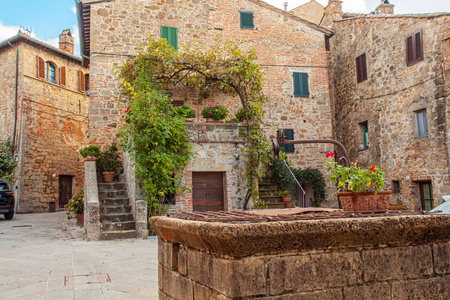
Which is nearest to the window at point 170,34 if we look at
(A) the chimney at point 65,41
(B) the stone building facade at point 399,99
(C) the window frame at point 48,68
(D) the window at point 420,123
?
(B) the stone building facade at point 399,99

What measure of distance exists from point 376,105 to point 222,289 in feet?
47.7

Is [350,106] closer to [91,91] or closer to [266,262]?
[91,91]

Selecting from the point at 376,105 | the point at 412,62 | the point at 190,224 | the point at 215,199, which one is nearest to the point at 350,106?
the point at 376,105

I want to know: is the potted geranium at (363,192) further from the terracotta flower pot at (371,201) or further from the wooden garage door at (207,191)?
the wooden garage door at (207,191)

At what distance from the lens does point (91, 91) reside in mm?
13352

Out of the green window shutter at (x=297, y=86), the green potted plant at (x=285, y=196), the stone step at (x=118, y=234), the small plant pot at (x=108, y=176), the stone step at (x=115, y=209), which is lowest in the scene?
the stone step at (x=118, y=234)

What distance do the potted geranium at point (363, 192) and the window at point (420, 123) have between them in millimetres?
11383

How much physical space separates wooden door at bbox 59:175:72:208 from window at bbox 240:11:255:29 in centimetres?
1303

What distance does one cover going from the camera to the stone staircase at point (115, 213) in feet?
29.9

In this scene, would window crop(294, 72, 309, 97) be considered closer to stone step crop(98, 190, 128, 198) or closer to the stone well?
stone step crop(98, 190, 128, 198)

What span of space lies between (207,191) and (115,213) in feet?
8.33

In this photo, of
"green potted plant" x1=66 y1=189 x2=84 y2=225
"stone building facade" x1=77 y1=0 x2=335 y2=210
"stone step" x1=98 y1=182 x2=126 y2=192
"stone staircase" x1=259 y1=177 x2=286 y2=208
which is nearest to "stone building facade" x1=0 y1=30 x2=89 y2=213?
"stone building facade" x1=77 y1=0 x2=335 y2=210

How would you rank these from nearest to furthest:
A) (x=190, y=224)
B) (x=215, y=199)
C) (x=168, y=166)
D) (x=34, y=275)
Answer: (x=190, y=224) < (x=34, y=275) < (x=168, y=166) < (x=215, y=199)

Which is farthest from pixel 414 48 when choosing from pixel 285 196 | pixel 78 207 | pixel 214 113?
pixel 78 207
